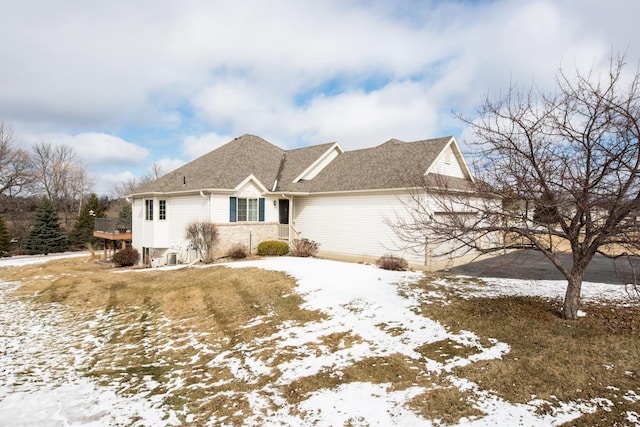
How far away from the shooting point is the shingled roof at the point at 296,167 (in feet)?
57.4

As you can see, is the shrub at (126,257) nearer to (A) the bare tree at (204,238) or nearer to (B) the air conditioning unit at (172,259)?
Answer: (B) the air conditioning unit at (172,259)

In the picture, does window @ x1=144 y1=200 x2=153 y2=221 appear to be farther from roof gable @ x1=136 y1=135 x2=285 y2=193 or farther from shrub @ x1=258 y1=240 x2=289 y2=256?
shrub @ x1=258 y1=240 x2=289 y2=256

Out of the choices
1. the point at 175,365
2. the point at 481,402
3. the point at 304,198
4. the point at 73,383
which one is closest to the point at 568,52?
the point at 481,402

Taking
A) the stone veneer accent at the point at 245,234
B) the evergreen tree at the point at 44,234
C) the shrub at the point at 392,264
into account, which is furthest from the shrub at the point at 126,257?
the shrub at the point at 392,264

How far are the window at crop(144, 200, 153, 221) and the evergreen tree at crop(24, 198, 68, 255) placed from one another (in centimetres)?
1791

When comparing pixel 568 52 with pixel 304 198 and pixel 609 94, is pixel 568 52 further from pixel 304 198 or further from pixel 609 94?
pixel 304 198

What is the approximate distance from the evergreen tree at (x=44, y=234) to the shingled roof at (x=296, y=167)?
55.8 feet

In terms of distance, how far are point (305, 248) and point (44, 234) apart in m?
28.1

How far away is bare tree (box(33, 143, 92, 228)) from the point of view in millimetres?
46562

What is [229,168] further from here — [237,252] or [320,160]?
[320,160]

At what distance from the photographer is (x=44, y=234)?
105 feet

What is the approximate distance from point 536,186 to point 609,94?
197cm

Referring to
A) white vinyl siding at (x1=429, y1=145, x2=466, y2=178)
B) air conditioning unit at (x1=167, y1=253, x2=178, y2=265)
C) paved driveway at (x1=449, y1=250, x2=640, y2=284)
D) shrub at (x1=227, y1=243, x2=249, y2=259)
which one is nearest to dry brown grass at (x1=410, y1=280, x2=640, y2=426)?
paved driveway at (x1=449, y1=250, x2=640, y2=284)

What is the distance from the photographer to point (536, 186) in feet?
20.4
